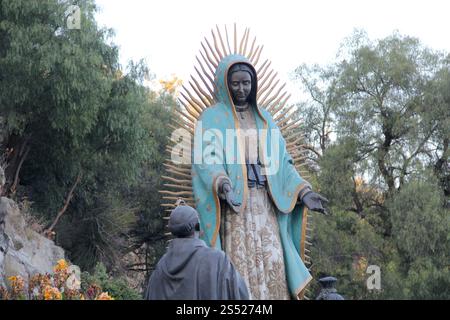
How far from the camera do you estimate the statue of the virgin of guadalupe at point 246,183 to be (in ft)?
37.5

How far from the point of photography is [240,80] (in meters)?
11.9

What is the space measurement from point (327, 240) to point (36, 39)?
8989mm

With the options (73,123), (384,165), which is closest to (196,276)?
(73,123)

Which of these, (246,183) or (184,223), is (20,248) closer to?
(246,183)

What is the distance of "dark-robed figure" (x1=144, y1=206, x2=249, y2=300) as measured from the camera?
7129mm

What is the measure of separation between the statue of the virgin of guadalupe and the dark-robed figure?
12.2ft

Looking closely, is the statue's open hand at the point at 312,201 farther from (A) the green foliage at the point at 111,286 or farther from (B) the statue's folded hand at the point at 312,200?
(A) the green foliage at the point at 111,286

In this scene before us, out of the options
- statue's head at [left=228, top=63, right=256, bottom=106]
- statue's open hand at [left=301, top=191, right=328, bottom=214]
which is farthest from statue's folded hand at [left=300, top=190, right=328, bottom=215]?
statue's head at [left=228, top=63, right=256, bottom=106]

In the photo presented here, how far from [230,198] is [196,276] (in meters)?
3.94

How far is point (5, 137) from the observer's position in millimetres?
22812

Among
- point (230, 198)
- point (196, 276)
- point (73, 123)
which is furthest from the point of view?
point (73, 123)

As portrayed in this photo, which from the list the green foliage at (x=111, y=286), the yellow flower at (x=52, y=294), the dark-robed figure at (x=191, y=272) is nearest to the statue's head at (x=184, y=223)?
the dark-robed figure at (x=191, y=272)

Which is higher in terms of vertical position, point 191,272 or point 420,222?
point 420,222

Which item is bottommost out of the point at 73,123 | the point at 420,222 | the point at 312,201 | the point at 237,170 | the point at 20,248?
the point at 20,248
